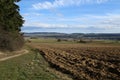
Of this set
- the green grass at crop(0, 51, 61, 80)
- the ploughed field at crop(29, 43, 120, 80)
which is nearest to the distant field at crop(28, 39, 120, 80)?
the ploughed field at crop(29, 43, 120, 80)

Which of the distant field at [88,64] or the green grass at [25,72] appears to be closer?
the green grass at [25,72]

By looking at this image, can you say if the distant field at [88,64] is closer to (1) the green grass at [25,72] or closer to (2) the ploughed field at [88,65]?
(2) the ploughed field at [88,65]

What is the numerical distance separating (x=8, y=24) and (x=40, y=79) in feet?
105

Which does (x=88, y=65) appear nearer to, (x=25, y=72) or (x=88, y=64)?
(x=88, y=64)

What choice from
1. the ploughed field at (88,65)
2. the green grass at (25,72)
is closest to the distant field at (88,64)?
the ploughed field at (88,65)

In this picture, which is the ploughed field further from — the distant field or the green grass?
the green grass

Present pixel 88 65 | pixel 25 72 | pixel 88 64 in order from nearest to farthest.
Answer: pixel 25 72, pixel 88 65, pixel 88 64

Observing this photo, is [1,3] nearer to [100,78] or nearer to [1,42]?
[1,42]

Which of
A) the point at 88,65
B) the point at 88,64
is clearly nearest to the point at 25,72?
the point at 88,65

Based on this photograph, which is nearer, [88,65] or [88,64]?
[88,65]

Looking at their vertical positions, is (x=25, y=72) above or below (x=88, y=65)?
above

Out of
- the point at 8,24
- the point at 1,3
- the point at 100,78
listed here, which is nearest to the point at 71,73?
the point at 100,78

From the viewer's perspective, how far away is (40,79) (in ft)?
63.4

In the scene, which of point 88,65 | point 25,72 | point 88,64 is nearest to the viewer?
point 25,72
